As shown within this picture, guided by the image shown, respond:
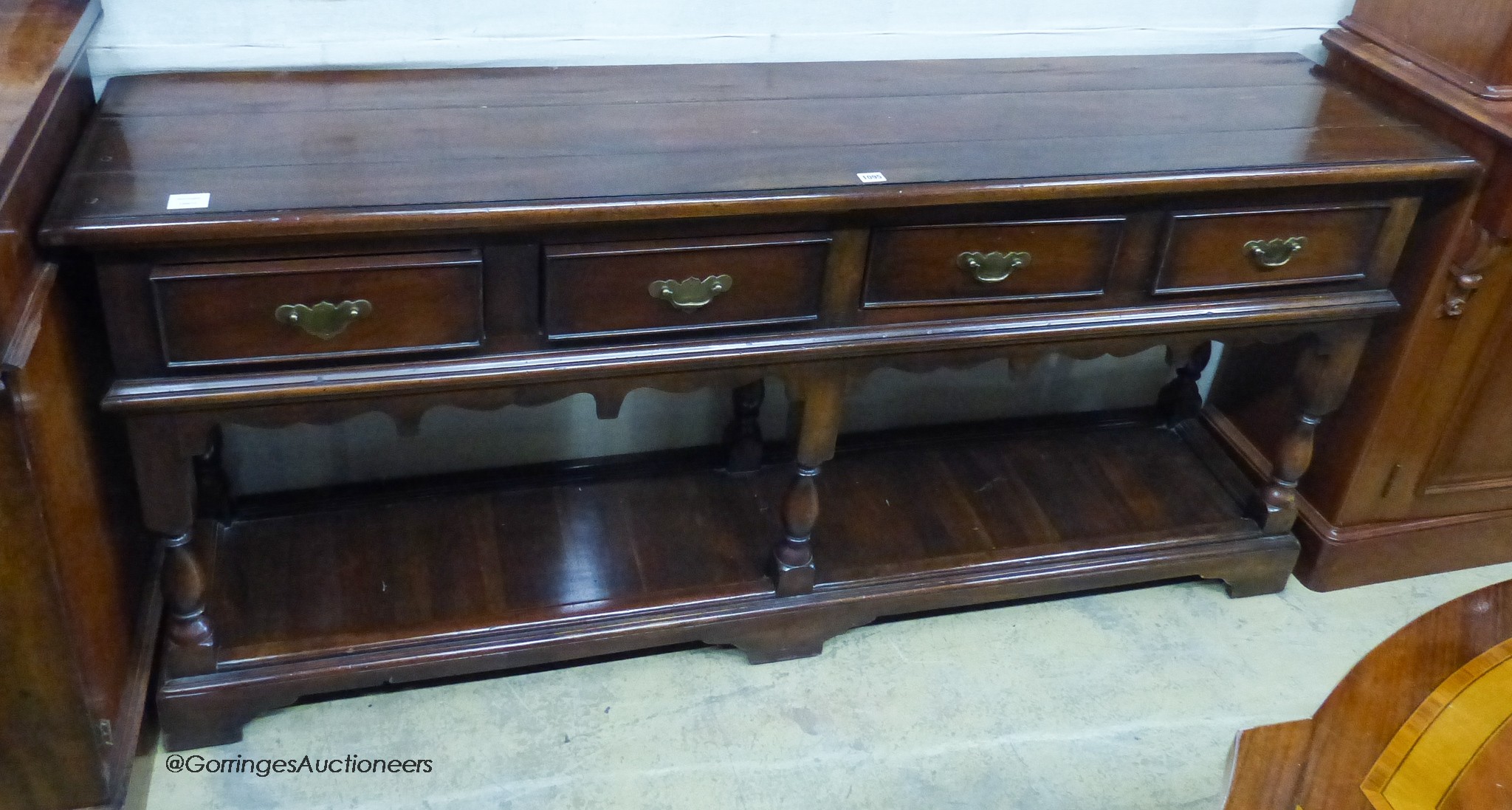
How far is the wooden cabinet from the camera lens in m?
1.87

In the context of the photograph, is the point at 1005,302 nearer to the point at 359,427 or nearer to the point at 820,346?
the point at 820,346

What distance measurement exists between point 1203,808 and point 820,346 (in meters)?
0.88

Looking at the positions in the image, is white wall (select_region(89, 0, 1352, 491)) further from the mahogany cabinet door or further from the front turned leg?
the mahogany cabinet door

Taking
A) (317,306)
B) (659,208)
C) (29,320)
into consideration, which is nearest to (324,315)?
(317,306)

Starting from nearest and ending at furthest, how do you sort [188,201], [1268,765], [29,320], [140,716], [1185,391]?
[1268,765] → [29,320] → [188,201] → [140,716] → [1185,391]

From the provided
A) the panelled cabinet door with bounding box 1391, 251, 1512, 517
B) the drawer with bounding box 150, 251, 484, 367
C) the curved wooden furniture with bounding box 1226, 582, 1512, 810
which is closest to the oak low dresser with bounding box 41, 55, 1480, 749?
the drawer with bounding box 150, 251, 484, 367

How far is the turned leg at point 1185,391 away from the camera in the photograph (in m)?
2.46

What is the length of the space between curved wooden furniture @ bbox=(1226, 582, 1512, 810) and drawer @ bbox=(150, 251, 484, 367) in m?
0.98

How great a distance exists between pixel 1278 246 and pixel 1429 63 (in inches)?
17.4

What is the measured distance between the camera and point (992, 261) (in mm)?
1691

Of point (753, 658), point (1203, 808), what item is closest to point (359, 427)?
point (753, 658)

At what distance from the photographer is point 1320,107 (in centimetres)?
194

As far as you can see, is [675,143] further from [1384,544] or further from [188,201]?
[1384,544]

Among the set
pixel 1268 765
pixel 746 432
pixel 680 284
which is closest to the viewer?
pixel 1268 765
